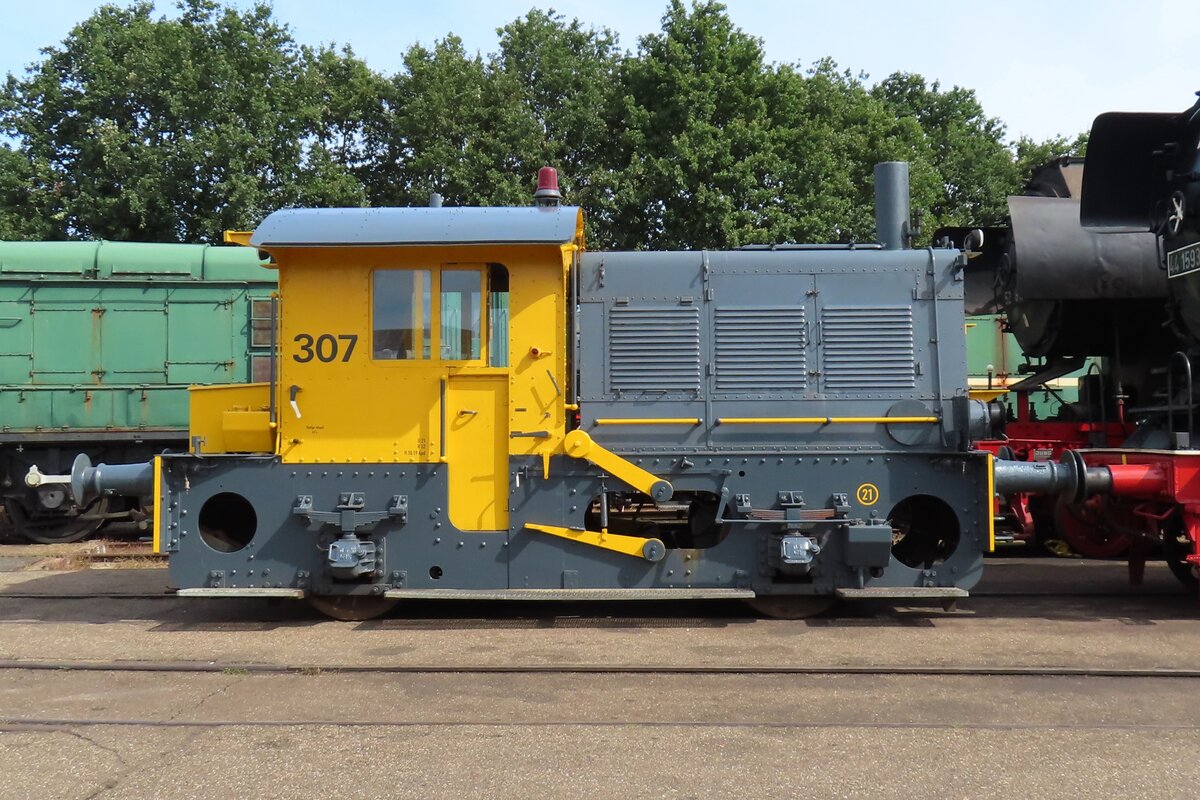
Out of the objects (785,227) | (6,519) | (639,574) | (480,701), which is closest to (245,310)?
(6,519)

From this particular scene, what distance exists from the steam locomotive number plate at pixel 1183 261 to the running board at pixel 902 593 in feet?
10.2

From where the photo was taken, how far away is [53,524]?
40.5ft

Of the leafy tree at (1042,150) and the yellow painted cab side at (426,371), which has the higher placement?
the leafy tree at (1042,150)

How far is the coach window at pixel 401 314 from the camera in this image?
691 centimetres

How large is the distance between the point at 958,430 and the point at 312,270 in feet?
17.2

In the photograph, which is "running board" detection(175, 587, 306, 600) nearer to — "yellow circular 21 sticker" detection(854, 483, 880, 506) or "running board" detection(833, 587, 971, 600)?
"running board" detection(833, 587, 971, 600)

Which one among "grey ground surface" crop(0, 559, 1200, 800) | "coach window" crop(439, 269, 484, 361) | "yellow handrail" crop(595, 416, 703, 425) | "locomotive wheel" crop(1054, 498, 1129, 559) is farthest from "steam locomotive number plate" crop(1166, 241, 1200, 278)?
"coach window" crop(439, 269, 484, 361)

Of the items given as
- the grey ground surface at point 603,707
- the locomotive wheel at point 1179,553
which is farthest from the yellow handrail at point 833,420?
the locomotive wheel at point 1179,553

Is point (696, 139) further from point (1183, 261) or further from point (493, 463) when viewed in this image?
point (493, 463)

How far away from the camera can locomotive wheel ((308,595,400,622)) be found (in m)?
7.20

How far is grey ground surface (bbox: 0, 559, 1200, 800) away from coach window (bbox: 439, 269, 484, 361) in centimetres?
217

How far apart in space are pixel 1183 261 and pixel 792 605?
418 cm

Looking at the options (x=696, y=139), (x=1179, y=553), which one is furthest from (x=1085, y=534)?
(x=696, y=139)

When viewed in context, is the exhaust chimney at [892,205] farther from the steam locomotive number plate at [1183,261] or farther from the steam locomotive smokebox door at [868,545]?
the steam locomotive smokebox door at [868,545]
